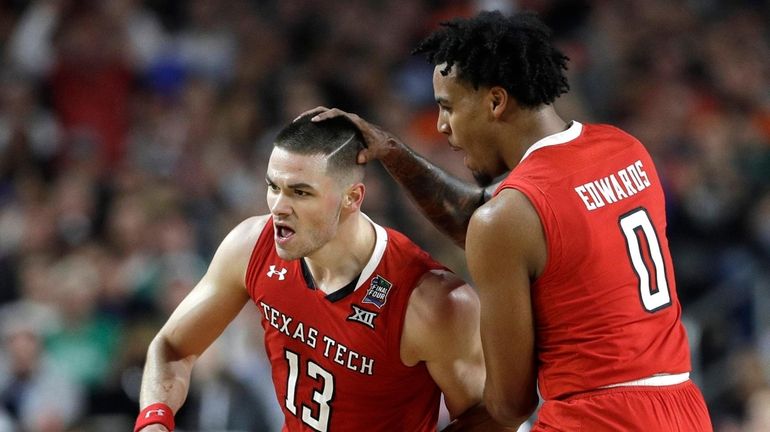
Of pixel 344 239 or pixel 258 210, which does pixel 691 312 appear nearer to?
pixel 258 210

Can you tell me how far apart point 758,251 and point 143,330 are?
423 centimetres

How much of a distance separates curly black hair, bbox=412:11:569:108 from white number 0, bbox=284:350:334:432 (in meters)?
1.21

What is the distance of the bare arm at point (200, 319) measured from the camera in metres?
4.55

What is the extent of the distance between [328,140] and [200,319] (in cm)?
93

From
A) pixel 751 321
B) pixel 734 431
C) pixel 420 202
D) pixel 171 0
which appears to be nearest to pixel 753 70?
pixel 751 321

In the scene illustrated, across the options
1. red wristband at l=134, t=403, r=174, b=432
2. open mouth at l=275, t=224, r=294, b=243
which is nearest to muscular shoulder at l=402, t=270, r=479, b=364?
open mouth at l=275, t=224, r=294, b=243

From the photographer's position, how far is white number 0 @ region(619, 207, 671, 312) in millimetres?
3771

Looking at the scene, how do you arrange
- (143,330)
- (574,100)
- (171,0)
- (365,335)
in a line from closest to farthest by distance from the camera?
1. (365,335)
2. (143,330)
3. (574,100)
4. (171,0)

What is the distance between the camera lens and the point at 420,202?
174 inches

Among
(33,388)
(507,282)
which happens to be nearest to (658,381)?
(507,282)

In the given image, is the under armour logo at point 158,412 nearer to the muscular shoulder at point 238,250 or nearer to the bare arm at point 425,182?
the muscular shoulder at point 238,250

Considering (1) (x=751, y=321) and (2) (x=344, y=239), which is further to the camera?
(1) (x=751, y=321)

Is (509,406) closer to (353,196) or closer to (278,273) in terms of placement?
(353,196)

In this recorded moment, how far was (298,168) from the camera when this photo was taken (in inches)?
163
